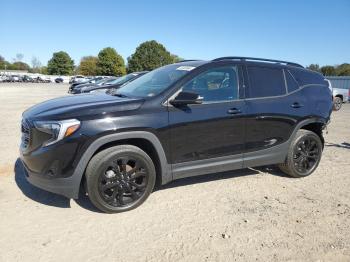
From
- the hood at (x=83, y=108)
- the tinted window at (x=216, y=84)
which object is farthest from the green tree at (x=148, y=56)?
the hood at (x=83, y=108)

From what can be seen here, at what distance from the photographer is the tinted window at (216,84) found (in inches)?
184

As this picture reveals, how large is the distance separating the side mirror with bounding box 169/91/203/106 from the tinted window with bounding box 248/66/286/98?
1.06m

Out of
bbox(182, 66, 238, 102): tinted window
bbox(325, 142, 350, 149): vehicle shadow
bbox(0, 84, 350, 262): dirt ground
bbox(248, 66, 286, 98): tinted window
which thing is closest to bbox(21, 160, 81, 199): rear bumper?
bbox(0, 84, 350, 262): dirt ground

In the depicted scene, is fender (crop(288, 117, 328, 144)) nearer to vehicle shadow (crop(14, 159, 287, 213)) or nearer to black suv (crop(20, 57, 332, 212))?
black suv (crop(20, 57, 332, 212))

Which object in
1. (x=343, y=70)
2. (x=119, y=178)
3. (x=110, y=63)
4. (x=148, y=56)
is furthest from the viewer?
(x=110, y=63)

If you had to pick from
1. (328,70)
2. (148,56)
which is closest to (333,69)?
(328,70)

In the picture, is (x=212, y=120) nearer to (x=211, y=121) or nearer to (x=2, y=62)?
(x=211, y=121)

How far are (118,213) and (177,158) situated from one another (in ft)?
3.24

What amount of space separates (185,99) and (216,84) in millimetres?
706

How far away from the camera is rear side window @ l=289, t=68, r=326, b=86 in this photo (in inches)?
223

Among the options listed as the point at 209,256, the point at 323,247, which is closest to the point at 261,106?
the point at 323,247

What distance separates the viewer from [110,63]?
96625 millimetres

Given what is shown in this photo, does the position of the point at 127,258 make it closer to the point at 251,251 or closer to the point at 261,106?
the point at 251,251

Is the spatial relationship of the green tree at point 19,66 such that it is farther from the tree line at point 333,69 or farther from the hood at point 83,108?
the hood at point 83,108
